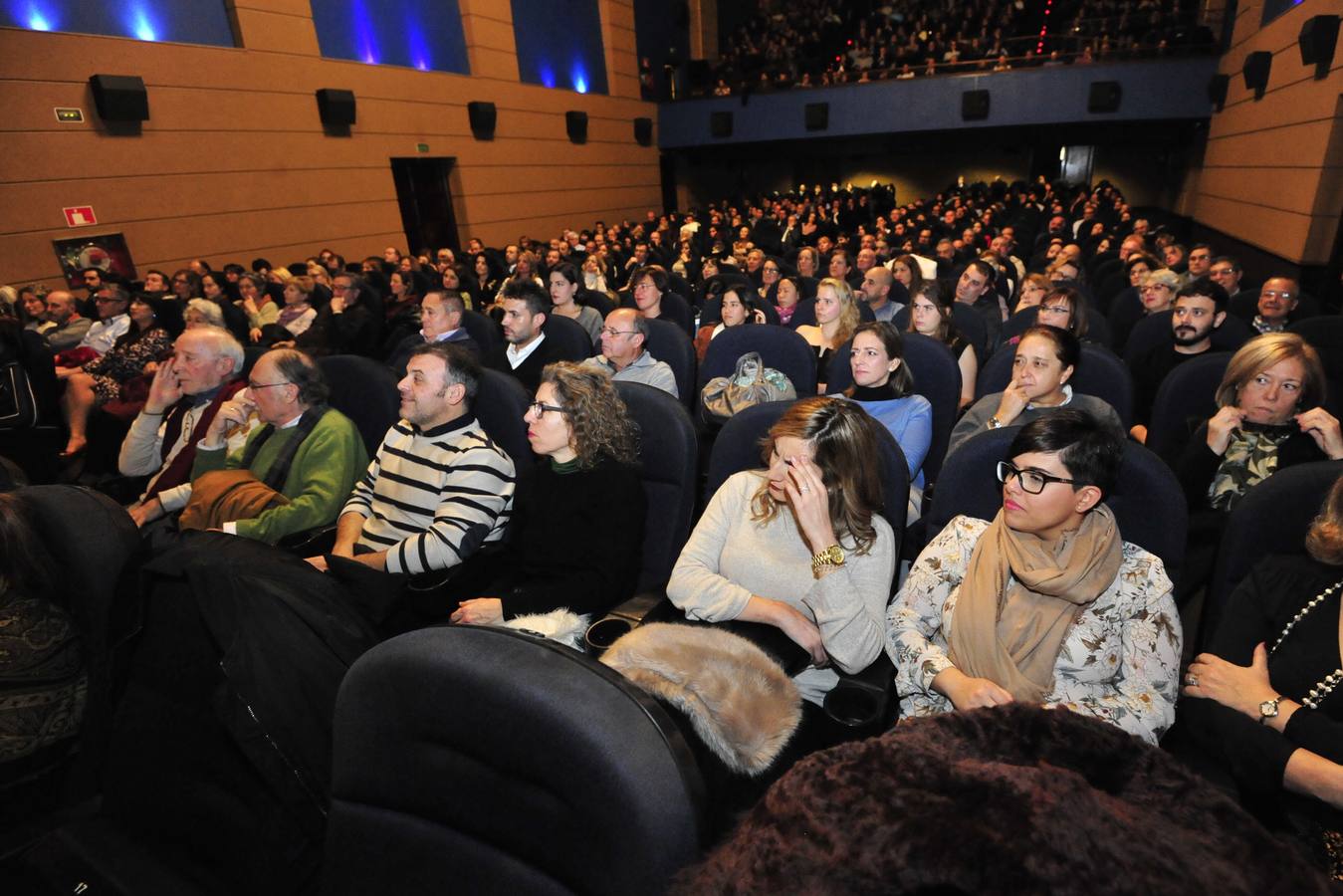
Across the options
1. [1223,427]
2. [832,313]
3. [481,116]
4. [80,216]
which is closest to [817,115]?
[481,116]

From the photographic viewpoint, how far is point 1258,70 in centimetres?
859

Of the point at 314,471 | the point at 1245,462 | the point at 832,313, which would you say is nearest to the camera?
the point at 1245,462

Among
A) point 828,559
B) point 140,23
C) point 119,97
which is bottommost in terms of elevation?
point 828,559

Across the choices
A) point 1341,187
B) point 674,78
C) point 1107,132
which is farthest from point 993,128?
point 1341,187

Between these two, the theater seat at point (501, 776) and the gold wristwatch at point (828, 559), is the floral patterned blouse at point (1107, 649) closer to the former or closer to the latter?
the gold wristwatch at point (828, 559)

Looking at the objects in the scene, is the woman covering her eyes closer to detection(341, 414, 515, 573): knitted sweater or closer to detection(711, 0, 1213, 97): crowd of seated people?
detection(341, 414, 515, 573): knitted sweater

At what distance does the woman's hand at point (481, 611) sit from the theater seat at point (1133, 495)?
4.27ft

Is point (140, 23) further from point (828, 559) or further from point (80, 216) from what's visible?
point (828, 559)

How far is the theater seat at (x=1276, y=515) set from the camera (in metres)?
1.44

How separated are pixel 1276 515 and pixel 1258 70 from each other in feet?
35.2

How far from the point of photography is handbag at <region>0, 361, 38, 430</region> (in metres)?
3.33

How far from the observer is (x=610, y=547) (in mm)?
1920

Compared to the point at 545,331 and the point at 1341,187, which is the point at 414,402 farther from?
the point at 1341,187

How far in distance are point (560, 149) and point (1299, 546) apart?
14.2 m
